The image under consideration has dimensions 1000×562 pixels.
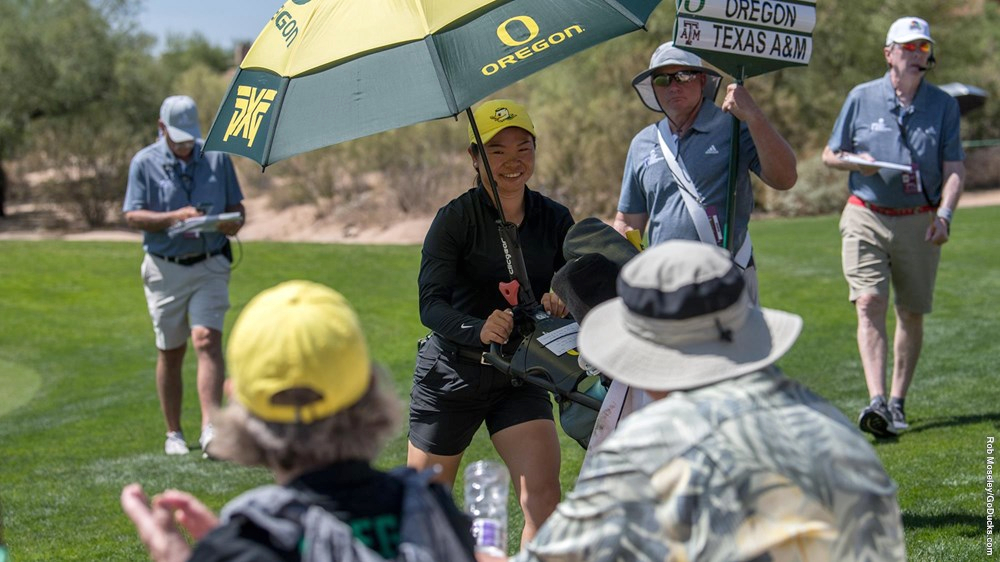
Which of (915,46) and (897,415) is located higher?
(915,46)

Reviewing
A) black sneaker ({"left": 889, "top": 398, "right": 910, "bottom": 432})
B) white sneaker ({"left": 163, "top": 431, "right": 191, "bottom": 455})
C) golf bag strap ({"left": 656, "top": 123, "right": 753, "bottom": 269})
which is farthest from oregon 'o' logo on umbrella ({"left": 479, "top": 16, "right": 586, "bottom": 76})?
white sneaker ({"left": 163, "top": 431, "right": 191, "bottom": 455})

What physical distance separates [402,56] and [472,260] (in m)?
0.84

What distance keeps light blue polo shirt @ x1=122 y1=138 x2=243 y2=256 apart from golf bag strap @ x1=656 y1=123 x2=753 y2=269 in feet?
12.8

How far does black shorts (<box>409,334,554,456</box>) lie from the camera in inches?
198

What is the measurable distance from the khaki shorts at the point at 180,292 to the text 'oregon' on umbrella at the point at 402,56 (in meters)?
4.02

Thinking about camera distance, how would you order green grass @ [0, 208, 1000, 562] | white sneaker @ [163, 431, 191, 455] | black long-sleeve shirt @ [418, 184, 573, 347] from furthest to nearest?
white sneaker @ [163, 431, 191, 455] < green grass @ [0, 208, 1000, 562] < black long-sleeve shirt @ [418, 184, 573, 347]

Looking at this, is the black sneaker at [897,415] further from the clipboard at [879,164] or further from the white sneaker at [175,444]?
the white sneaker at [175,444]

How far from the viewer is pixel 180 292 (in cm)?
866

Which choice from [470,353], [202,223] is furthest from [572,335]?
[202,223]

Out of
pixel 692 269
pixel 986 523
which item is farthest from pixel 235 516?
pixel 986 523

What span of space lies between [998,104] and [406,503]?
3702 centimetres

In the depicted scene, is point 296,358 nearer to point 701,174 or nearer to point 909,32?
point 701,174

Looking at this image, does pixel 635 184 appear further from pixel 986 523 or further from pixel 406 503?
pixel 406 503

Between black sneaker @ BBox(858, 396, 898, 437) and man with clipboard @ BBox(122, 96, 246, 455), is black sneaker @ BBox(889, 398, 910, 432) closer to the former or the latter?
black sneaker @ BBox(858, 396, 898, 437)
